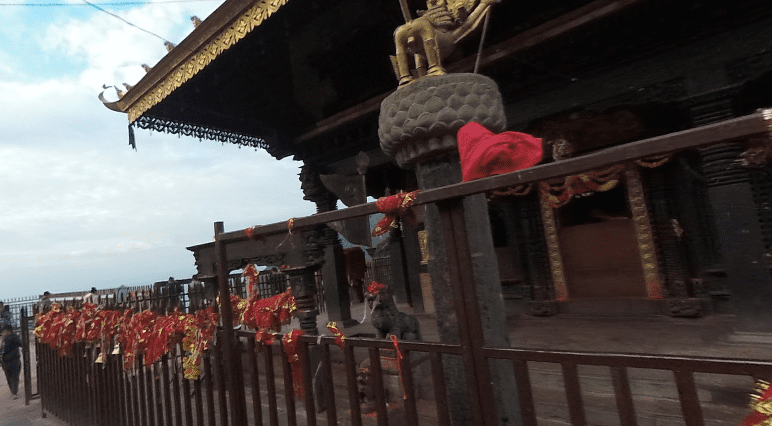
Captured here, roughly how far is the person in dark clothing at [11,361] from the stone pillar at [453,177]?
9785 millimetres

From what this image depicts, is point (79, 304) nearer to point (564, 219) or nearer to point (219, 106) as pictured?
point (219, 106)

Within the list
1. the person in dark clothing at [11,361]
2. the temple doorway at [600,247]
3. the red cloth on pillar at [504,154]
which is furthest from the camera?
the person in dark clothing at [11,361]

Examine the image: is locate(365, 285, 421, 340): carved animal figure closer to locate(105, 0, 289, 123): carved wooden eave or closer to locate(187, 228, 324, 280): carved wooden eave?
locate(187, 228, 324, 280): carved wooden eave

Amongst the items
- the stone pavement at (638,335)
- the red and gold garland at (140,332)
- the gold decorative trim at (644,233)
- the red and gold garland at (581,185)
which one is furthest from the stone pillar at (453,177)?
the gold decorative trim at (644,233)

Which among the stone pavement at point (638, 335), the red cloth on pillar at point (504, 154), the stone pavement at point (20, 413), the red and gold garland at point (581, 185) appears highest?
the red and gold garland at point (581, 185)

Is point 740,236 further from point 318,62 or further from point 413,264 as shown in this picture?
point 318,62

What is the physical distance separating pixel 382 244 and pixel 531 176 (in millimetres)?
9366

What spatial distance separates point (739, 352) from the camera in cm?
362

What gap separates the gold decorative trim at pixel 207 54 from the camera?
4406 mm

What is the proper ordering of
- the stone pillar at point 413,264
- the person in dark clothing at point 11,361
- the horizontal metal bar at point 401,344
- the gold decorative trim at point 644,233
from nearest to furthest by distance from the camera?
the horizontal metal bar at point 401,344, the gold decorative trim at point 644,233, the person in dark clothing at point 11,361, the stone pillar at point 413,264

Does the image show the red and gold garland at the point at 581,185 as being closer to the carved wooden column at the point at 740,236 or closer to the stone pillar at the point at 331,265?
the carved wooden column at the point at 740,236

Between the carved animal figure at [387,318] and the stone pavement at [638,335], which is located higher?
the carved animal figure at [387,318]

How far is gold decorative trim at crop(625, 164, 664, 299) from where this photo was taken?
6000 millimetres

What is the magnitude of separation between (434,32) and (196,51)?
13.4 ft
